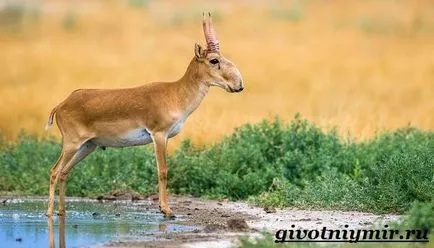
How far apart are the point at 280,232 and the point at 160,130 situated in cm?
322

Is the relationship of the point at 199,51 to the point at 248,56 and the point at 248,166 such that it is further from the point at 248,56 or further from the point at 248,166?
the point at 248,56

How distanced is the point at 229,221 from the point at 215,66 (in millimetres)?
3273

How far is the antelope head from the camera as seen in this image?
18.7 metres

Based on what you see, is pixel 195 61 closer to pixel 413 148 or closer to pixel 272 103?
pixel 413 148

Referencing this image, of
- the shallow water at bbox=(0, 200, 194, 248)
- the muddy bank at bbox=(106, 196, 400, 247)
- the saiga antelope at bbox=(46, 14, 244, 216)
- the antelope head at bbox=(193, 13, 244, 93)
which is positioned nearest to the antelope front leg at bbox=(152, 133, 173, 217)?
the saiga antelope at bbox=(46, 14, 244, 216)

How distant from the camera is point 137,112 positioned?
1845 centimetres

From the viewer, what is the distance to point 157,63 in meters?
35.2

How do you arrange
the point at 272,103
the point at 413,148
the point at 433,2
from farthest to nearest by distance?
the point at 433,2 → the point at 272,103 → the point at 413,148

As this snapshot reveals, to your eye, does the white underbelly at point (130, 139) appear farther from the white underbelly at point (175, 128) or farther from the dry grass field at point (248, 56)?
the dry grass field at point (248, 56)

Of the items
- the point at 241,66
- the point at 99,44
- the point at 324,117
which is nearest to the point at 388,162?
the point at 324,117

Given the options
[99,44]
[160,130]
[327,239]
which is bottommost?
[327,239]

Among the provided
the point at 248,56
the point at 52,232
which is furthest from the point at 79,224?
the point at 248,56

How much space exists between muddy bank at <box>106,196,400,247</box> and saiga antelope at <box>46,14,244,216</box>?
1.03 metres

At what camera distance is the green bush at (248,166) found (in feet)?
64.1
